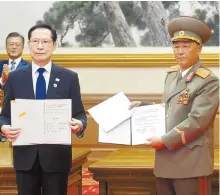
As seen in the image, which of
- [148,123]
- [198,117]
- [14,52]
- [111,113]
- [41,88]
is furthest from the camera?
[14,52]

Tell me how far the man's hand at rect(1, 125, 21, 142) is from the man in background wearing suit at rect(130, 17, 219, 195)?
2.55 ft

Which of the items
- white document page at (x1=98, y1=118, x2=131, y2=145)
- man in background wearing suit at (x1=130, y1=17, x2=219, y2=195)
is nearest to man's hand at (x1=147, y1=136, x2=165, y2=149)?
man in background wearing suit at (x1=130, y1=17, x2=219, y2=195)

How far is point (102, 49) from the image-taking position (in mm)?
7324

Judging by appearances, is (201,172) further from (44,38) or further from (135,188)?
(44,38)

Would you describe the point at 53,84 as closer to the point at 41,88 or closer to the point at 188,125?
the point at 41,88

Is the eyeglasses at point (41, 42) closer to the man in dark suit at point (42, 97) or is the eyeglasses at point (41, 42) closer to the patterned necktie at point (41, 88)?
the man in dark suit at point (42, 97)

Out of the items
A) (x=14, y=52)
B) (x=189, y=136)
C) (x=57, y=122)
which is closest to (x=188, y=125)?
(x=189, y=136)

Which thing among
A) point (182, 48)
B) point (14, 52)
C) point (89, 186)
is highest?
point (14, 52)

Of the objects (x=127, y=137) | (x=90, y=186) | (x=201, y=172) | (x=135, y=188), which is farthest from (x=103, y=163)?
(x=90, y=186)

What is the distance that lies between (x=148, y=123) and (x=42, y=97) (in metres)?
0.65

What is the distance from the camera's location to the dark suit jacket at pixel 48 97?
3.18m

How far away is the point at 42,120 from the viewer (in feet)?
10.5

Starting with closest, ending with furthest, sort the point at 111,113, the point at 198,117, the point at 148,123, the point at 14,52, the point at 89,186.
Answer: the point at 198,117 → the point at 148,123 → the point at 111,113 → the point at 89,186 → the point at 14,52

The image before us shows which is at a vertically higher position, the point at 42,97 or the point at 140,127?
the point at 42,97
